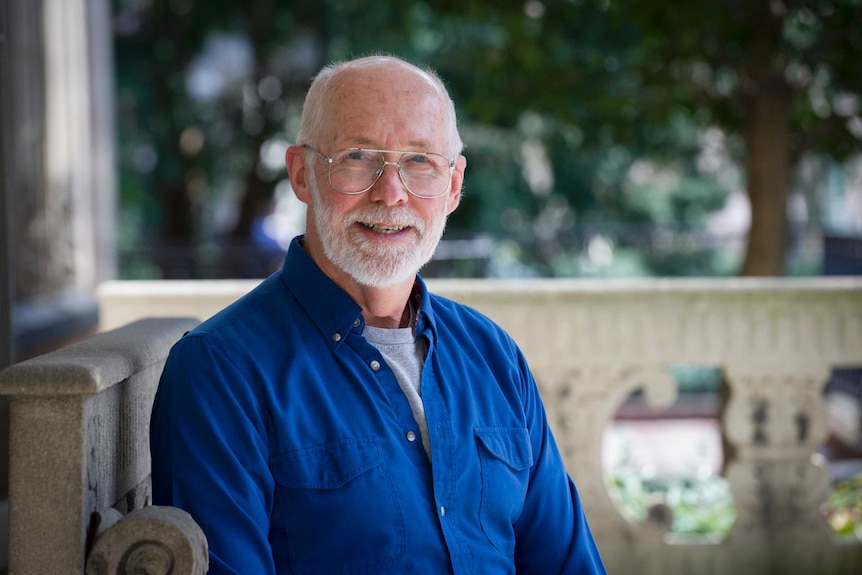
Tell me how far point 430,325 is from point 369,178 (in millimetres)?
323

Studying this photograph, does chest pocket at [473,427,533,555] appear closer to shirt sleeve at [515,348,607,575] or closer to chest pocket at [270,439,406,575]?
shirt sleeve at [515,348,607,575]

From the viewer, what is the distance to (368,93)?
1853 mm

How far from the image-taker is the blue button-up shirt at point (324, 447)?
1.61 metres

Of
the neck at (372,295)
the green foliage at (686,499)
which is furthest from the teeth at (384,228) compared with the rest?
the green foliage at (686,499)

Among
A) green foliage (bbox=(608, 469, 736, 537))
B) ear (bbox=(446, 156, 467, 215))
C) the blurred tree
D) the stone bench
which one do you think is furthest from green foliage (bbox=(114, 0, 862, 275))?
the stone bench

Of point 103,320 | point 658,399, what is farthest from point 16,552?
point 658,399

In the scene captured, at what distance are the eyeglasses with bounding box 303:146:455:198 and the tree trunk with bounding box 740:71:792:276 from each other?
5112mm

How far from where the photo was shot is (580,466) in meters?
3.70

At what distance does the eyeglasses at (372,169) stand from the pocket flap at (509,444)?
0.48 m

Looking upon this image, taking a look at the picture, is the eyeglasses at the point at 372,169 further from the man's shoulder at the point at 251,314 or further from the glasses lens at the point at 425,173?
the man's shoulder at the point at 251,314

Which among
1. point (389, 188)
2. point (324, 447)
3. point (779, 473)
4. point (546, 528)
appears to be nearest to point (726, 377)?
point (779, 473)

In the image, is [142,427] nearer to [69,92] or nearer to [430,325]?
[430,325]

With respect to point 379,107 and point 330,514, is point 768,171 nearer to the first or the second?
point 379,107

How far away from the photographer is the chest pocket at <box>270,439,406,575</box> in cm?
168
